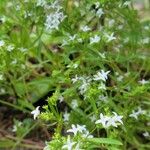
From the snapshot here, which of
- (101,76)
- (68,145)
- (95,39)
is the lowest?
(68,145)

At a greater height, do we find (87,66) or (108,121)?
(87,66)

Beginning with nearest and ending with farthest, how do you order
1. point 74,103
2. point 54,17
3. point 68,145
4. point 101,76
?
point 68,145, point 101,76, point 54,17, point 74,103

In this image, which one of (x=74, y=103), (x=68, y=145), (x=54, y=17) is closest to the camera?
(x=68, y=145)

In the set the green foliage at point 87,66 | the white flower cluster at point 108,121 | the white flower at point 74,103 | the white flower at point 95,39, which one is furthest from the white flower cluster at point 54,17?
the white flower cluster at point 108,121

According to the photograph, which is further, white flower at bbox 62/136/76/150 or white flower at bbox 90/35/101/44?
white flower at bbox 90/35/101/44

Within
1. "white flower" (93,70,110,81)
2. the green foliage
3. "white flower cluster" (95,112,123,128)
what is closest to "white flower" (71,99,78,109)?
the green foliage

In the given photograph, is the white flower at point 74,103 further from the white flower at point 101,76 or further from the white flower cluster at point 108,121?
the white flower cluster at point 108,121

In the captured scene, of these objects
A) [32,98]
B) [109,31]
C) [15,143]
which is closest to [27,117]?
[32,98]

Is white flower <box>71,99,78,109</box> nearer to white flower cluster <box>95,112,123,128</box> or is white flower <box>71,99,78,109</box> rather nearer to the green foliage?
the green foliage

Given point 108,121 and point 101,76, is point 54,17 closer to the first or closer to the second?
point 101,76

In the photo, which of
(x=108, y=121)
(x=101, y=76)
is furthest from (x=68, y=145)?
(x=101, y=76)
